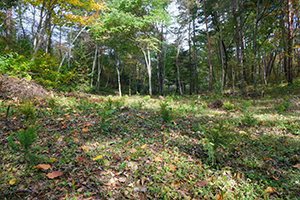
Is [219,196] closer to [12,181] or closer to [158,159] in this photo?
[158,159]

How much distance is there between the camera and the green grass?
2.14 metres

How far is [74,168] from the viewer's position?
2.46 m

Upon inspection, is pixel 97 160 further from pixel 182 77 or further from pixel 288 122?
pixel 182 77

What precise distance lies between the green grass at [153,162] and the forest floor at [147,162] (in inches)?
0.4

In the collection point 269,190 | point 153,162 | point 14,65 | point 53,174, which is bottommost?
point 269,190

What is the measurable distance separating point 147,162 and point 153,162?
0.12m

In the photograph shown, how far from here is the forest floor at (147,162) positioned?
2.13 m

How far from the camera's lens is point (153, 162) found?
274 cm

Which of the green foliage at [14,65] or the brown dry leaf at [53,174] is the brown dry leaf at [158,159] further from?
the green foliage at [14,65]

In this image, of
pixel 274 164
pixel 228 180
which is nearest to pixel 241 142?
pixel 274 164

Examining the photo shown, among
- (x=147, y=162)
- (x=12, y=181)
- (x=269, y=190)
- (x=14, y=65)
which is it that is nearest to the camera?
(x=12, y=181)

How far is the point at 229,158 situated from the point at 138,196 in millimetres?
2099

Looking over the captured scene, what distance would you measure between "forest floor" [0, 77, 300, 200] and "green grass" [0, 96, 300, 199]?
0.01 meters

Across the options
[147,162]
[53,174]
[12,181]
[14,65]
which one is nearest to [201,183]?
[147,162]
